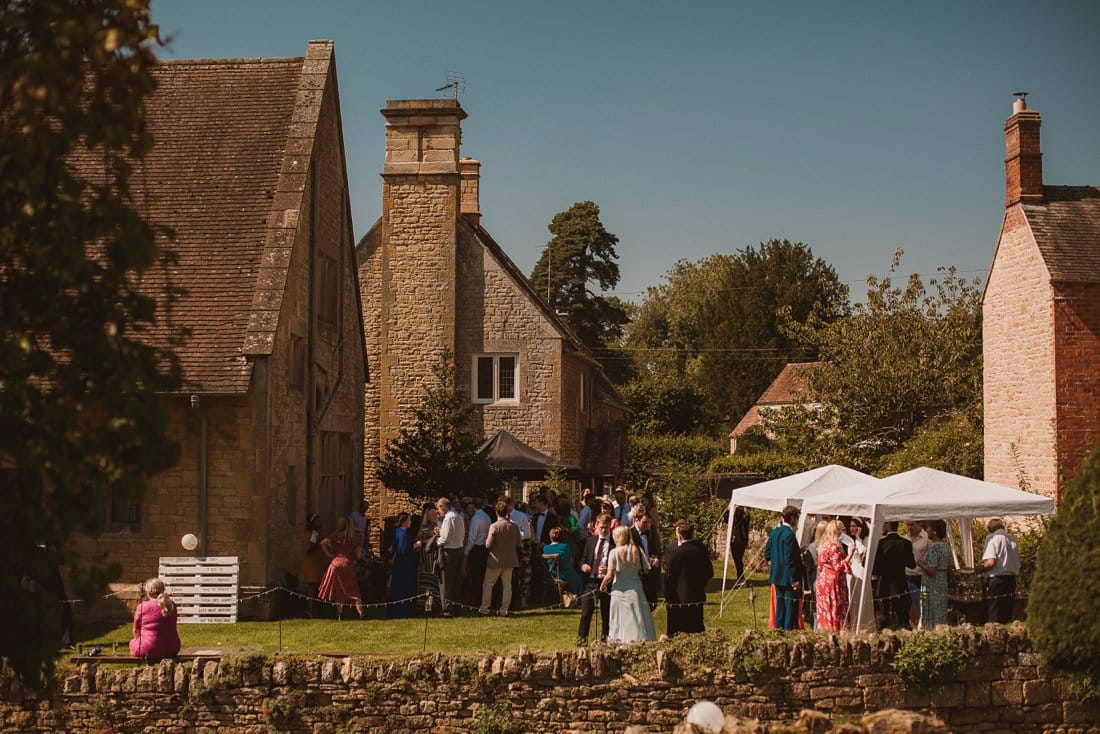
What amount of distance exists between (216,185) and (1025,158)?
638 inches

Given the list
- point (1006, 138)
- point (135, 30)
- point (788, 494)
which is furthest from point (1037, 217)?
point (135, 30)

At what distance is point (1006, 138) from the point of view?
25375 mm

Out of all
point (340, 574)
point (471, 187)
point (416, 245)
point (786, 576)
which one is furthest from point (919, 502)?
point (471, 187)

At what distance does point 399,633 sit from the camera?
1659 cm

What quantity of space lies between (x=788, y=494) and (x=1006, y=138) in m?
11.7

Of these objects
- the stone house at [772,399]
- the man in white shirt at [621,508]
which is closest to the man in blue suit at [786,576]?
the man in white shirt at [621,508]

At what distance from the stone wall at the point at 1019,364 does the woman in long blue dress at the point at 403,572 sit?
1227 cm

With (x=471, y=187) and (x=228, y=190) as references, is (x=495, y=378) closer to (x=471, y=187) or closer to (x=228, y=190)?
(x=471, y=187)

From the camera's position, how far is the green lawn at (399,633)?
15.3 meters

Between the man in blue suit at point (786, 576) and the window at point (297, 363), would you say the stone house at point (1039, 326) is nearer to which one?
the man in blue suit at point (786, 576)

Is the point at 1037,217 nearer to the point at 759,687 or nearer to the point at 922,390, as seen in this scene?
the point at 922,390

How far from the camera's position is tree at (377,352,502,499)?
77.7ft

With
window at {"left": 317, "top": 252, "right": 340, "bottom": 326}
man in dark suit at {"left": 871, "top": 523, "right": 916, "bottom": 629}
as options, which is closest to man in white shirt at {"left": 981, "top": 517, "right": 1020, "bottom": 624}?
man in dark suit at {"left": 871, "top": 523, "right": 916, "bottom": 629}

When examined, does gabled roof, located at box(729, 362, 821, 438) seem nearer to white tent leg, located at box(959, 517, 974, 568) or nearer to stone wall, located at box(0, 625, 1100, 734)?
white tent leg, located at box(959, 517, 974, 568)
